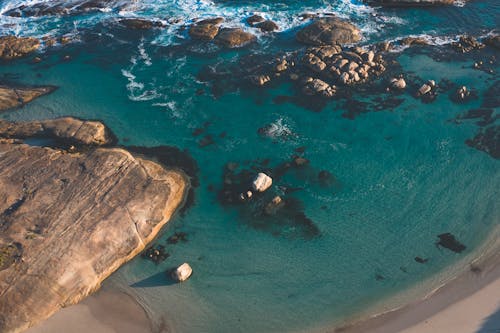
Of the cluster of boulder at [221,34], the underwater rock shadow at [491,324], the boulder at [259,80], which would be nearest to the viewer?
the underwater rock shadow at [491,324]

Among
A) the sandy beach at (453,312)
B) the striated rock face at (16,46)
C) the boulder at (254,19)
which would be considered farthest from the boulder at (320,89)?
the striated rock face at (16,46)

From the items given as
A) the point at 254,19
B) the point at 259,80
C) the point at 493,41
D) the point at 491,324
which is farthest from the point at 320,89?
the point at 491,324

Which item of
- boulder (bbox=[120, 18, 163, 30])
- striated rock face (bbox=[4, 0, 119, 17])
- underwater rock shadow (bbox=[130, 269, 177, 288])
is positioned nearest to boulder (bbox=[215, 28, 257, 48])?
boulder (bbox=[120, 18, 163, 30])

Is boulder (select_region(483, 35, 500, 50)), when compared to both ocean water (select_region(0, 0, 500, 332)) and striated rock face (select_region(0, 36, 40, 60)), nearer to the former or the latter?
ocean water (select_region(0, 0, 500, 332))

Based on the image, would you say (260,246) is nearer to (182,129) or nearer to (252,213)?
(252,213)

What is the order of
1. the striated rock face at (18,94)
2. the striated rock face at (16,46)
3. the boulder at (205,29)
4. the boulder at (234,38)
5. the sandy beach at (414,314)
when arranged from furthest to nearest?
the boulder at (205,29), the striated rock face at (16,46), the boulder at (234,38), the striated rock face at (18,94), the sandy beach at (414,314)

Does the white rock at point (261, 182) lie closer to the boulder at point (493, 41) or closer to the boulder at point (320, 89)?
the boulder at point (320, 89)

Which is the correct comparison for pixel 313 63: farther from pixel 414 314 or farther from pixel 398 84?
pixel 414 314
